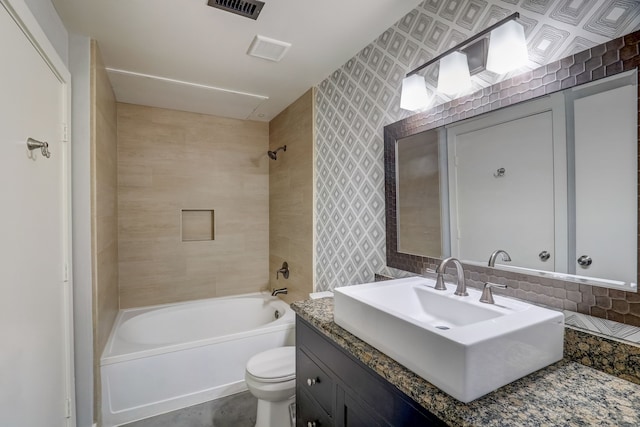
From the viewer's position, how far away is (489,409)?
26.6 inches

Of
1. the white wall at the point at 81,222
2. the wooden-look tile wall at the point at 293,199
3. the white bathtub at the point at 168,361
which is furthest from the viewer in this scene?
the wooden-look tile wall at the point at 293,199

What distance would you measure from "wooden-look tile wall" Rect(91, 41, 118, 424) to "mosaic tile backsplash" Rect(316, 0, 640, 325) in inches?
58.0

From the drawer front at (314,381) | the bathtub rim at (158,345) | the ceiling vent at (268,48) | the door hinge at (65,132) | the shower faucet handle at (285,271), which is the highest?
the ceiling vent at (268,48)

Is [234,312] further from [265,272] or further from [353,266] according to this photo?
[353,266]

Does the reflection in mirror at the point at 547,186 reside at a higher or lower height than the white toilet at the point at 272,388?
higher

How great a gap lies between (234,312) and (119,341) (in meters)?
1.09

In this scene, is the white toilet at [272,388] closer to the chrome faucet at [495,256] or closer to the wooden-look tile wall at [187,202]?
the chrome faucet at [495,256]

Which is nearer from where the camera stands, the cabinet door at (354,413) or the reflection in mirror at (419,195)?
the cabinet door at (354,413)

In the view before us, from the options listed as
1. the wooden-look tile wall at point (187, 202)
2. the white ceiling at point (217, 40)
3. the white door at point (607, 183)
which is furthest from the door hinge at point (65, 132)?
the white door at point (607, 183)

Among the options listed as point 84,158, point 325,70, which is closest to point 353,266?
point 325,70

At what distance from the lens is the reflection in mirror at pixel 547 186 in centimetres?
86

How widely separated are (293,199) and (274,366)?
1.46m

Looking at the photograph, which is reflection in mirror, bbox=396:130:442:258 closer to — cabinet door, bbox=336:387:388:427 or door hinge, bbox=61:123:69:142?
cabinet door, bbox=336:387:388:427

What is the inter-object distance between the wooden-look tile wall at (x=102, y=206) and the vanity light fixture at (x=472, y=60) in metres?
1.81
